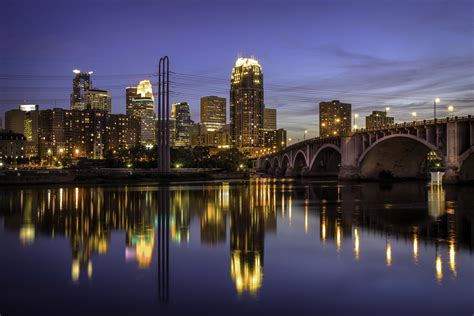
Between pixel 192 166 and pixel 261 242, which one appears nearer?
pixel 261 242

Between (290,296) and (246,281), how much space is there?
2.15m

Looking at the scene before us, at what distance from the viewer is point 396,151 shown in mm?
102250

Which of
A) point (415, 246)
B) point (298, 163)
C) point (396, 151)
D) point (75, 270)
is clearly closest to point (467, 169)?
point (396, 151)

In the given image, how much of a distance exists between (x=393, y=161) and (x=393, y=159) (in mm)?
459

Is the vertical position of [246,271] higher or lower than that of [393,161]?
lower

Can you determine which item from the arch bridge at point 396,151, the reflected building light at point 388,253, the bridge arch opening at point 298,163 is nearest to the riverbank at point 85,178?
the arch bridge at point 396,151

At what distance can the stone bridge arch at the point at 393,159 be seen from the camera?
10000cm

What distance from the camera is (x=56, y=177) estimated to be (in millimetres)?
87125

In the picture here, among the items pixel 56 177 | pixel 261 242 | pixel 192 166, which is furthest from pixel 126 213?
pixel 192 166

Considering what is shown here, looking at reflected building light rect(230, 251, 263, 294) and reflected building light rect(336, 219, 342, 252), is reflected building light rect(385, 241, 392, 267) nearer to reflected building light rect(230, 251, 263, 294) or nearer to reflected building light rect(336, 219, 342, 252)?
reflected building light rect(336, 219, 342, 252)

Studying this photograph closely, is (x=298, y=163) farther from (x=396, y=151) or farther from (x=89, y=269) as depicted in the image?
(x=89, y=269)

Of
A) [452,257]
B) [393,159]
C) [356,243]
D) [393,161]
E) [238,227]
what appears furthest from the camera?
[393,161]

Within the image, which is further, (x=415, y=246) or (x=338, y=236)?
(x=338, y=236)

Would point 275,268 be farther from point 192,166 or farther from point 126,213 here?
point 192,166
